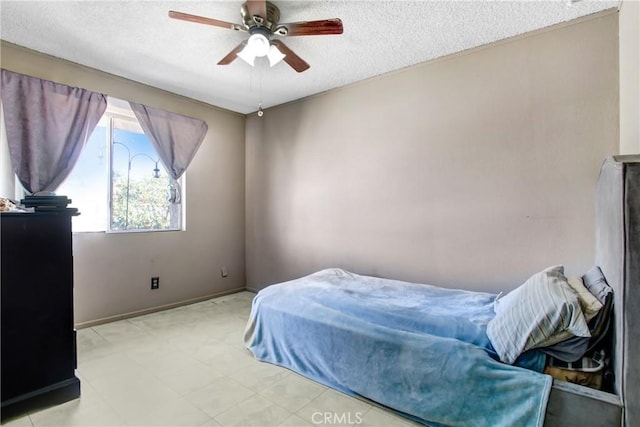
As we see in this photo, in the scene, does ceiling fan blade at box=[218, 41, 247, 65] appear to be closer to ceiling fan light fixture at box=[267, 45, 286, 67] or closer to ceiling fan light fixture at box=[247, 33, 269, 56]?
ceiling fan light fixture at box=[247, 33, 269, 56]

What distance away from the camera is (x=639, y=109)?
5.22ft

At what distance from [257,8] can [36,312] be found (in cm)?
222

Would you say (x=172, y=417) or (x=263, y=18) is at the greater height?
(x=263, y=18)

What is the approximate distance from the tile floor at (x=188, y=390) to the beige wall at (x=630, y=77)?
2029 millimetres

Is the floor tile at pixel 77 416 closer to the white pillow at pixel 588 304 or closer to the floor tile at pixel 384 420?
the floor tile at pixel 384 420

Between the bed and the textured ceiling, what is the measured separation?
1.34 meters

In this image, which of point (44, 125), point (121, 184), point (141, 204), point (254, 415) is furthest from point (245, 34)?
point (254, 415)

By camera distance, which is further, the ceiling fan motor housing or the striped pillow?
the ceiling fan motor housing

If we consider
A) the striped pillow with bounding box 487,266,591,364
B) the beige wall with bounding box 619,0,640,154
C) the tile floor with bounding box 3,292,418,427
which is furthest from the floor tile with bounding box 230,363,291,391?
the beige wall with bounding box 619,0,640,154

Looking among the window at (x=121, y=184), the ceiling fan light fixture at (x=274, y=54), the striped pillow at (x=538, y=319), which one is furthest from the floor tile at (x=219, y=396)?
the ceiling fan light fixture at (x=274, y=54)

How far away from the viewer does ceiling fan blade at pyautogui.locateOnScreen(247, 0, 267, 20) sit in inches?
73.0

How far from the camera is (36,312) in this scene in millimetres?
1792

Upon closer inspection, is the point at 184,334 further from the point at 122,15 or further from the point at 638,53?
the point at 638,53

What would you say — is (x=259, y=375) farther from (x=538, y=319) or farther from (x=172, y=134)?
(x=172, y=134)
